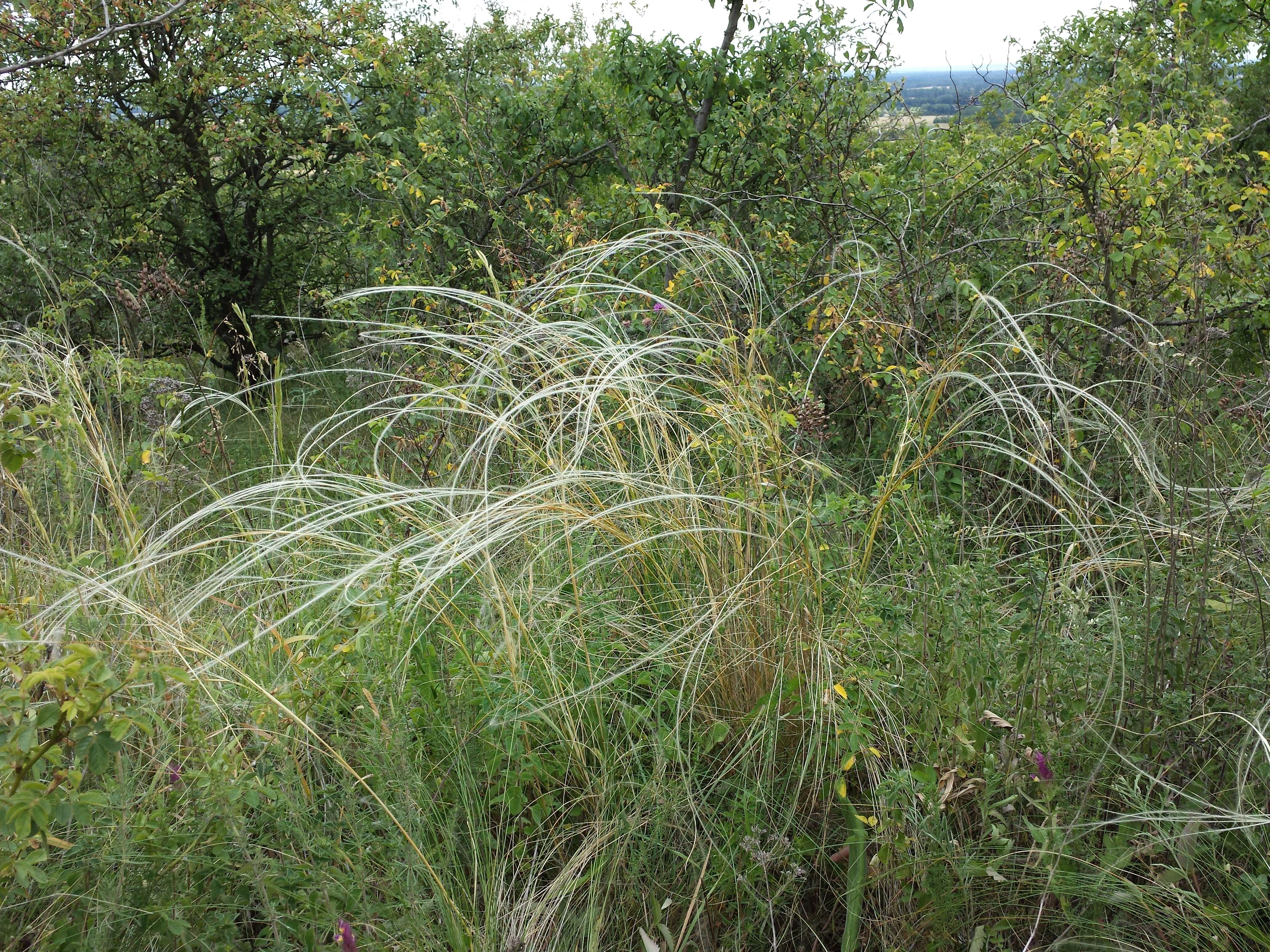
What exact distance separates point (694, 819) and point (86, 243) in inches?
215

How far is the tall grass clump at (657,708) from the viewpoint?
1567mm

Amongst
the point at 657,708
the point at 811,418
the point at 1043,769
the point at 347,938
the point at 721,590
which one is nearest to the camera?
the point at 347,938

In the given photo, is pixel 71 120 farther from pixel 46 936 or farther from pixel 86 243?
pixel 46 936

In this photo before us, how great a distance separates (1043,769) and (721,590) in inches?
28.1

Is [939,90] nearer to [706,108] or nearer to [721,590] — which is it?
[706,108]

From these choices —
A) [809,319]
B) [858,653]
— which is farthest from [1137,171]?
[858,653]

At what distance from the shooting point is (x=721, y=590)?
2.08m

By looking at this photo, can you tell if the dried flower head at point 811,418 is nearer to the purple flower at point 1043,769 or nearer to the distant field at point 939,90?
the purple flower at point 1043,769

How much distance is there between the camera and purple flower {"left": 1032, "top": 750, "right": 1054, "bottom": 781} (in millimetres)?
1660

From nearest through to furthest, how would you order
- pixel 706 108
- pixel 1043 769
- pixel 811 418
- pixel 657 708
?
pixel 1043 769
pixel 657 708
pixel 811 418
pixel 706 108

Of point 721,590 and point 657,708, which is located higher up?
point 721,590

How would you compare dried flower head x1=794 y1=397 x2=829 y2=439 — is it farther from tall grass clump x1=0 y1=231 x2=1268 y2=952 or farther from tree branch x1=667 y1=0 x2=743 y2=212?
tree branch x1=667 y1=0 x2=743 y2=212

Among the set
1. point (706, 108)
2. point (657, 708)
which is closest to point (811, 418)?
point (657, 708)

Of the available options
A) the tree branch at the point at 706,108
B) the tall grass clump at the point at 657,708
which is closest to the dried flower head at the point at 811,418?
the tall grass clump at the point at 657,708
